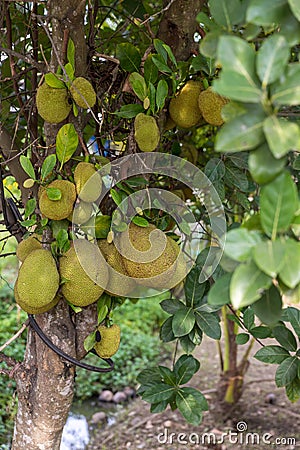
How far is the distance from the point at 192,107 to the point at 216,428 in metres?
1.57

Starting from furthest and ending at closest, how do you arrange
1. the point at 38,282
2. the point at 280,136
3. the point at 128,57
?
1. the point at 128,57
2. the point at 38,282
3. the point at 280,136

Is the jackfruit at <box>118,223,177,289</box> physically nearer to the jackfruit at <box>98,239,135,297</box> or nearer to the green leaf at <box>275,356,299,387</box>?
the jackfruit at <box>98,239,135,297</box>

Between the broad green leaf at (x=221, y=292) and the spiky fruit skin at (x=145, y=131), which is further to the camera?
the spiky fruit skin at (x=145, y=131)

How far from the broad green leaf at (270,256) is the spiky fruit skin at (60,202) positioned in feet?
1.34

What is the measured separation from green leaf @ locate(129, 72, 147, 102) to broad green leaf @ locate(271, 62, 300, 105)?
435 mm

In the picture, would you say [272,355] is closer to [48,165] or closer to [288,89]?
[48,165]

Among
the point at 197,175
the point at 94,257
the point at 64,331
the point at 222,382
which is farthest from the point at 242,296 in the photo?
the point at 222,382

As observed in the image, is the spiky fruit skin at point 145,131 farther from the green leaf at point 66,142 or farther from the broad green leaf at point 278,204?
the broad green leaf at point 278,204

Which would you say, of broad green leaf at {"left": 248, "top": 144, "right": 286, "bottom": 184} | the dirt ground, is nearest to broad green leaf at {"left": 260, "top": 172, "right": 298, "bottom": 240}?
broad green leaf at {"left": 248, "top": 144, "right": 286, "bottom": 184}

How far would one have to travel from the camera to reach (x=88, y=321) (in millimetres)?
862

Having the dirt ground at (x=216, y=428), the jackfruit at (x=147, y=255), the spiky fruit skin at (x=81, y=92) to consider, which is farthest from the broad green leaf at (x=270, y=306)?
the dirt ground at (x=216, y=428)

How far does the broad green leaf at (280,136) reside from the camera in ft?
1.12

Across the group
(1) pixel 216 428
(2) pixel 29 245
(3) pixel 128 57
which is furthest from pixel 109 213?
(1) pixel 216 428

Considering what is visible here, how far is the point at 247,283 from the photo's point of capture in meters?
0.37
